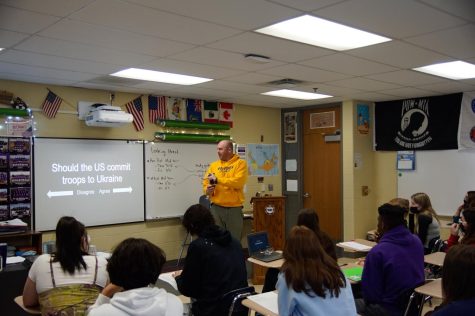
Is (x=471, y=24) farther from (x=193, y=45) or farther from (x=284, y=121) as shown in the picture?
(x=284, y=121)

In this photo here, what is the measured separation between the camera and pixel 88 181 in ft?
18.4

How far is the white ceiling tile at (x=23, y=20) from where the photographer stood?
9.45ft

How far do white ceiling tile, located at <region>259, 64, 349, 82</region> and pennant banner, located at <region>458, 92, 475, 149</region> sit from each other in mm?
2262

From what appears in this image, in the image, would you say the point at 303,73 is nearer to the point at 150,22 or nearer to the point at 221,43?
the point at 221,43

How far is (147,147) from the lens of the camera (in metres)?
6.19

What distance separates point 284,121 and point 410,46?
13.9 feet

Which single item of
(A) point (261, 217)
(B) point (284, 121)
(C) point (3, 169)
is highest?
(B) point (284, 121)

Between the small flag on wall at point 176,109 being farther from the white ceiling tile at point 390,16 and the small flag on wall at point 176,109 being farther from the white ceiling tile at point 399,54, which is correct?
the white ceiling tile at point 390,16

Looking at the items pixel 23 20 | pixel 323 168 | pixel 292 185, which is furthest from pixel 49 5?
pixel 292 185

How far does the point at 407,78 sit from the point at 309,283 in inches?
149

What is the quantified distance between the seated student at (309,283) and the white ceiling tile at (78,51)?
2.53m

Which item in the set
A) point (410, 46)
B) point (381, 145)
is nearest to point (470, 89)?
point (381, 145)

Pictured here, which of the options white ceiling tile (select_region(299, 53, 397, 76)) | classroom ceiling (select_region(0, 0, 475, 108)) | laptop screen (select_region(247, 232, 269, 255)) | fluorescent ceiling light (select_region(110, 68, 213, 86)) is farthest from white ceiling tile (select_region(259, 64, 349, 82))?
laptop screen (select_region(247, 232, 269, 255))

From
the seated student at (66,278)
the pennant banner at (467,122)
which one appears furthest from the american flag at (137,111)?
the pennant banner at (467,122)
